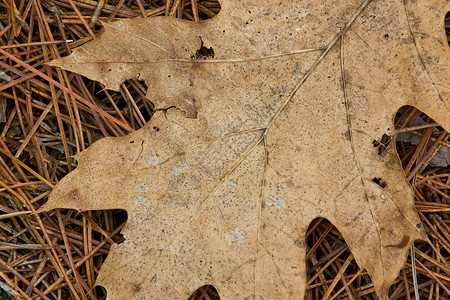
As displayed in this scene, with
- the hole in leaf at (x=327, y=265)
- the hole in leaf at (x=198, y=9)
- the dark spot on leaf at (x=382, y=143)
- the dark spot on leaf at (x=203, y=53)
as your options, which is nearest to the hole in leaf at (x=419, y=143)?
the dark spot on leaf at (x=382, y=143)

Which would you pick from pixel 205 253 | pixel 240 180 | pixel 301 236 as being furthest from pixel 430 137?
pixel 205 253

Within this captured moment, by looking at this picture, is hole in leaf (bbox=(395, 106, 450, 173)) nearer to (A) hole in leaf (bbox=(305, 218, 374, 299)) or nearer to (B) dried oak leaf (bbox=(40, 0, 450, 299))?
(B) dried oak leaf (bbox=(40, 0, 450, 299))

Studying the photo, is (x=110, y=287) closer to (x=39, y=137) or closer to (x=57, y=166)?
(x=57, y=166)

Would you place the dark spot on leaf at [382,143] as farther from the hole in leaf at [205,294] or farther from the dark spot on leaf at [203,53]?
the hole in leaf at [205,294]

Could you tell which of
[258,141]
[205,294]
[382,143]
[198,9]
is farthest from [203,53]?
[205,294]

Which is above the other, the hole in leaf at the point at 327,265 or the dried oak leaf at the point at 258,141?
the dried oak leaf at the point at 258,141

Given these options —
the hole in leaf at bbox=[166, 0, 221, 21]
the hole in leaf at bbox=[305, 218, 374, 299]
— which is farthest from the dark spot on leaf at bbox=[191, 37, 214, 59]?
the hole in leaf at bbox=[305, 218, 374, 299]

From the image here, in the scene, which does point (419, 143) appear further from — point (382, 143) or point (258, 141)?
point (258, 141)
